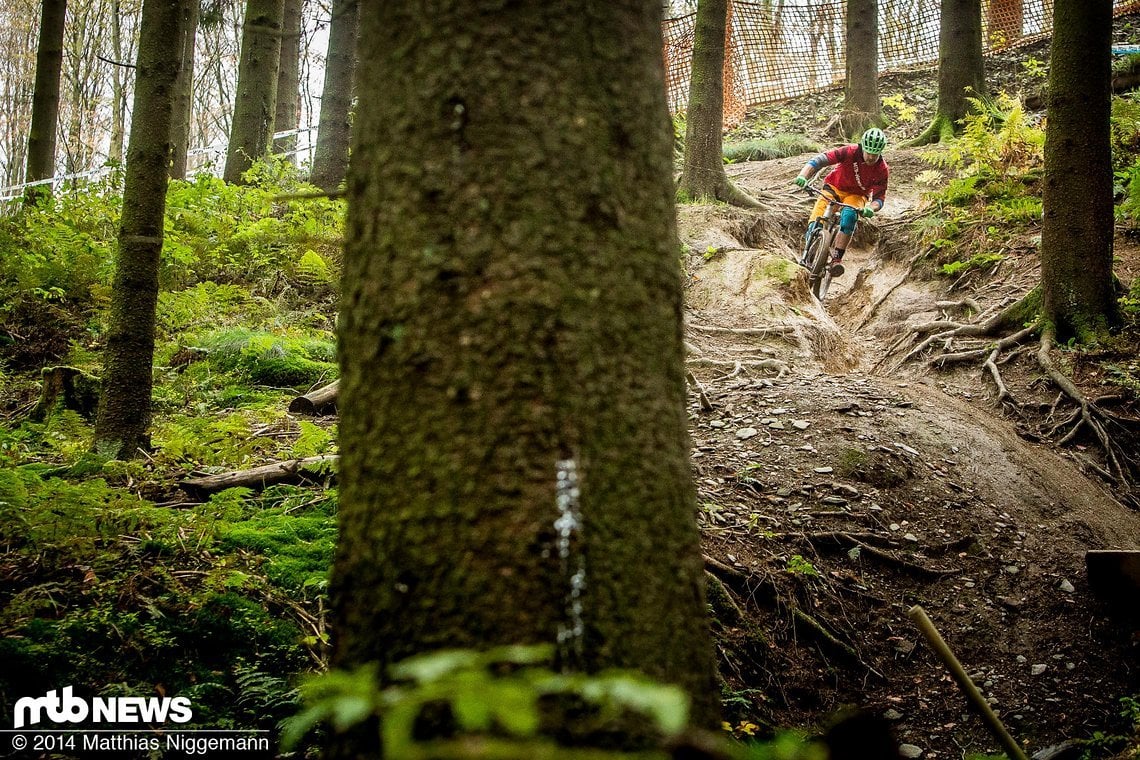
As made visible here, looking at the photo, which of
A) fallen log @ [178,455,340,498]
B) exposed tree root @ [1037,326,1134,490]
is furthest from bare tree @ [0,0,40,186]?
exposed tree root @ [1037,326,1134,490]

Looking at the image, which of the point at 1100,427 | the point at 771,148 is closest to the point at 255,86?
the point at 771,148

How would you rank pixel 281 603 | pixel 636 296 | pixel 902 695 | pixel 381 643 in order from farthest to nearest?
pixel 902 695 → pixel 281 603 → pixel 636 296 → pixel 381 643

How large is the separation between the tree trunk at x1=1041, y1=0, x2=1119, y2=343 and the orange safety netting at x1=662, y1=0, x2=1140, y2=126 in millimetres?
12351

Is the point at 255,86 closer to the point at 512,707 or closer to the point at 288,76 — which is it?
the point at 288,76

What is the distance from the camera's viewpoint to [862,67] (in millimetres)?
16234

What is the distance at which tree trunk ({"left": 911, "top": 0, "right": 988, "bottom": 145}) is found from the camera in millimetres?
13289

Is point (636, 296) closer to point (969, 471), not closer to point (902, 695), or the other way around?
point (902, 695)

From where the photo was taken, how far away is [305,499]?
150 inches

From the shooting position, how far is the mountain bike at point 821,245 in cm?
993

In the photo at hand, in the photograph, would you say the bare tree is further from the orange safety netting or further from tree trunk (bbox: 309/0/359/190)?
the orange safety netting

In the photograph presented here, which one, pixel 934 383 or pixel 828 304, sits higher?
pixel 828 304

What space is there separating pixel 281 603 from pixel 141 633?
0.51 metres

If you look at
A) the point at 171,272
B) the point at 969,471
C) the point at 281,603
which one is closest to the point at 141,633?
the point at 281,603

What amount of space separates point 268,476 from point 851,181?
28.7 ft
